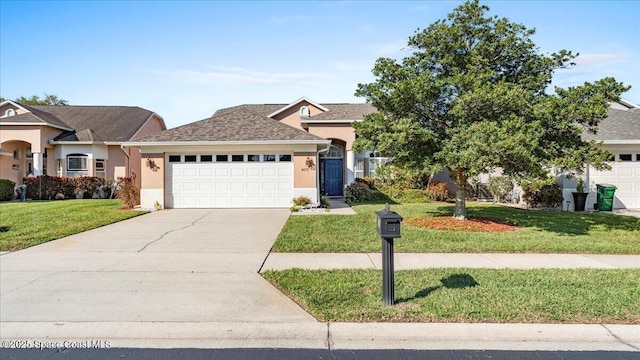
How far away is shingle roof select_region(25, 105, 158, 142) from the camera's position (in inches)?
952

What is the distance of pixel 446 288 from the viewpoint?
5.50m

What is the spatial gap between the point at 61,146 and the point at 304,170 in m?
16.5

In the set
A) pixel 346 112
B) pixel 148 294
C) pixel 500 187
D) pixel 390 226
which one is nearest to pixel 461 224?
pixel 390 226

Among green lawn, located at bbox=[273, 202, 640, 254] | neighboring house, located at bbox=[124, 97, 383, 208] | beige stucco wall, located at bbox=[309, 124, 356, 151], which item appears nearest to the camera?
green lawn, located at bbox=[273, 202, 640, 254]

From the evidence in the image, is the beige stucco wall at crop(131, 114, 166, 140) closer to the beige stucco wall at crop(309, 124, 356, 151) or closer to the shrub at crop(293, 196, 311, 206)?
the beige stucco wall at crop(309, 124, 356, 151)

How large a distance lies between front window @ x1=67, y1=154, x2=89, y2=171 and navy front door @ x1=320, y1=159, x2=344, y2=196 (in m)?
14.3

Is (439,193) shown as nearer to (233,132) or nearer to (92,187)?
(233,132)

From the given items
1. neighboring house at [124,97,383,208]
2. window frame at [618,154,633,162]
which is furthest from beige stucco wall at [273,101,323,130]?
window frame at [618,154,633,162]

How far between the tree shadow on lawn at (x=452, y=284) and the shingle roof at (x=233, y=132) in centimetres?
1104

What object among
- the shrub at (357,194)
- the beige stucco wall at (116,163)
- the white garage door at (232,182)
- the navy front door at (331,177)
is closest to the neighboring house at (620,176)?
the shrub at (357,194)

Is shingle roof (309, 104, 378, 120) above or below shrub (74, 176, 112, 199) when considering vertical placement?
above

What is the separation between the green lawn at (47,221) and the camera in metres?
9.66

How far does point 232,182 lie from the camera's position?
54.6 ft

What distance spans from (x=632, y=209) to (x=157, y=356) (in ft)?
64.6
